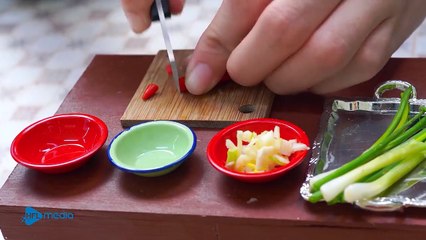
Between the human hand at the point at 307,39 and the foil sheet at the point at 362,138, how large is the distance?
0.04 meters

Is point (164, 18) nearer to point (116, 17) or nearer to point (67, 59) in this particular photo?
point (67, 59)

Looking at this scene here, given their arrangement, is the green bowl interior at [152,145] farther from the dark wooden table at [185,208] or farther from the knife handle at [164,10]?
the knife handle at [164,10]

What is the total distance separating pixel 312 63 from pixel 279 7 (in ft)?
0.25

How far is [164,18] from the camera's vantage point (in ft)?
2.80

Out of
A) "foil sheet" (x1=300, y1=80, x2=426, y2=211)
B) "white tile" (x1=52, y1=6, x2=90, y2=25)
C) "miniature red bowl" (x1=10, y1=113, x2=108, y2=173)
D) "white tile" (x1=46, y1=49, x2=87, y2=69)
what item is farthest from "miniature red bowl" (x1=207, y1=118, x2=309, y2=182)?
"white tile" (x1=52, y1=6, x2=90, y2=25)

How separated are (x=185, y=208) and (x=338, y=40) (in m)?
0.26

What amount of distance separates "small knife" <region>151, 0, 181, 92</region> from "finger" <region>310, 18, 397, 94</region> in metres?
0.20

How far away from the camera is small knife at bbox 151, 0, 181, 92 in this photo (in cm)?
83

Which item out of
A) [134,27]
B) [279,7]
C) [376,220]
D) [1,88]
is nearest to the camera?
[376,220]

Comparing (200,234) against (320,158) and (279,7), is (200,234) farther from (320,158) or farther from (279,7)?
(279,7)

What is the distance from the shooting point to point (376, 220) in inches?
23.8

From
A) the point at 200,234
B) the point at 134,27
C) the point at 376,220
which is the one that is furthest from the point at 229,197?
the point at 134,27

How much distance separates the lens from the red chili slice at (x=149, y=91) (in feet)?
2.77

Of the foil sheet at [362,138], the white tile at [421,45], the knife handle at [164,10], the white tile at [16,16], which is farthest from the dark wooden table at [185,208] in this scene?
the white tile at [16,16]
